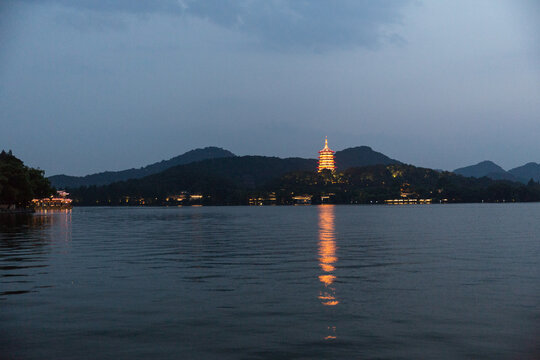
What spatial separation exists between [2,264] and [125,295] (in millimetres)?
12538

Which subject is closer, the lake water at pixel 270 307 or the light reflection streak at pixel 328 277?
the lake water at pixel 270 307

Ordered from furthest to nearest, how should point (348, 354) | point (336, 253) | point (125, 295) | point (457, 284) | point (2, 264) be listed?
point (336, 253)
point (2, 264)
point (457, 284)
point (125, 295)
point (348, 354)

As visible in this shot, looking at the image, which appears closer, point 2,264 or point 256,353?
point 256,353

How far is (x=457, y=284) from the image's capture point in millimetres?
21938

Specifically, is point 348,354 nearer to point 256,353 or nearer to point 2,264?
point 256,353

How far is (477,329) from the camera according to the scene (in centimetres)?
1430

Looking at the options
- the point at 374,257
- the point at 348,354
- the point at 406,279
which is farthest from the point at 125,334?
the point at 374,257

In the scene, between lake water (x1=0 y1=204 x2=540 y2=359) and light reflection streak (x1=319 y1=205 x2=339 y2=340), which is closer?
lake water (x1=0 y1=204 x2=540 y2=359)

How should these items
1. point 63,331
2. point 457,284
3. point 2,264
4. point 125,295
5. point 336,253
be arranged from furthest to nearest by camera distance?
1. point 336,253
2. point 2,264
3. point 457,284
4. point 125,295
5. point 63,331

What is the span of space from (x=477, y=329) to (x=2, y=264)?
934 inches

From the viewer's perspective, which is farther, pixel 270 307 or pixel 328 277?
pixel 328 277

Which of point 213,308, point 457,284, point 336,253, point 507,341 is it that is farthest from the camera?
point 336,253

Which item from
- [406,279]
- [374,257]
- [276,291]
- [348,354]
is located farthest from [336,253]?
[348,354]

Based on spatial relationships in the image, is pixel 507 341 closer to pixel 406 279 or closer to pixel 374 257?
pixel 406 279
